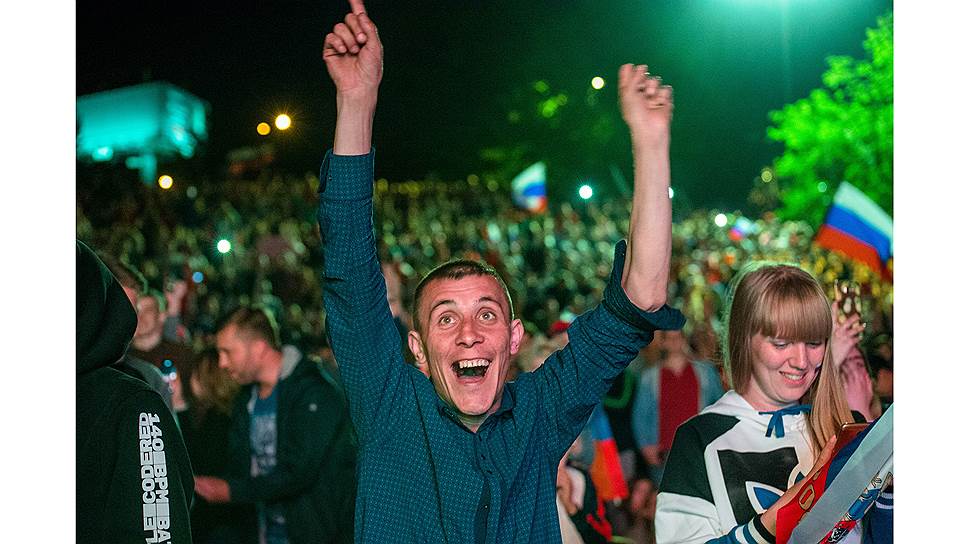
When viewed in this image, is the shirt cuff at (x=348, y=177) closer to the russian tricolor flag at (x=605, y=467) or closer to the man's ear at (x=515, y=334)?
the man's ear at (x=515, y=334)

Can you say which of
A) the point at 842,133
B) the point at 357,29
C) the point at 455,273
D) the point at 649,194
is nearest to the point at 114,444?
the point at 455,273

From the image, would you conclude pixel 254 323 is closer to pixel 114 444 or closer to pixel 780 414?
pixel 780 414

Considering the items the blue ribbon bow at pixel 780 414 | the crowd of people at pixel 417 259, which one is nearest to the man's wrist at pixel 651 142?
the blue ribbon bow at pixel 780 414

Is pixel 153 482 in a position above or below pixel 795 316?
below

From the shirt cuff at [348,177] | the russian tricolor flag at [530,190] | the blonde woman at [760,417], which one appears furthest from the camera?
the russian tricolor flag at [530,190]

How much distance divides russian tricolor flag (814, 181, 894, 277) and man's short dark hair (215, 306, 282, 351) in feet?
9.76

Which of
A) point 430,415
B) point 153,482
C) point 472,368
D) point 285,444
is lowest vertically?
point 285,444

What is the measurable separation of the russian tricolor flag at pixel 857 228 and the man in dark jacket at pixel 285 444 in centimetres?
276

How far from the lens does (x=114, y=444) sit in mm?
2258

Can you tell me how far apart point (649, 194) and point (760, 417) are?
1.06 m

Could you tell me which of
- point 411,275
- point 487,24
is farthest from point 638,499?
point 487,24

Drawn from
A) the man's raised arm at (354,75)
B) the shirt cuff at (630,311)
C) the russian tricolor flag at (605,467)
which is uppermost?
the man's raised arm at (354,75)

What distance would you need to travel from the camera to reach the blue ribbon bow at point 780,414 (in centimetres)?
329
